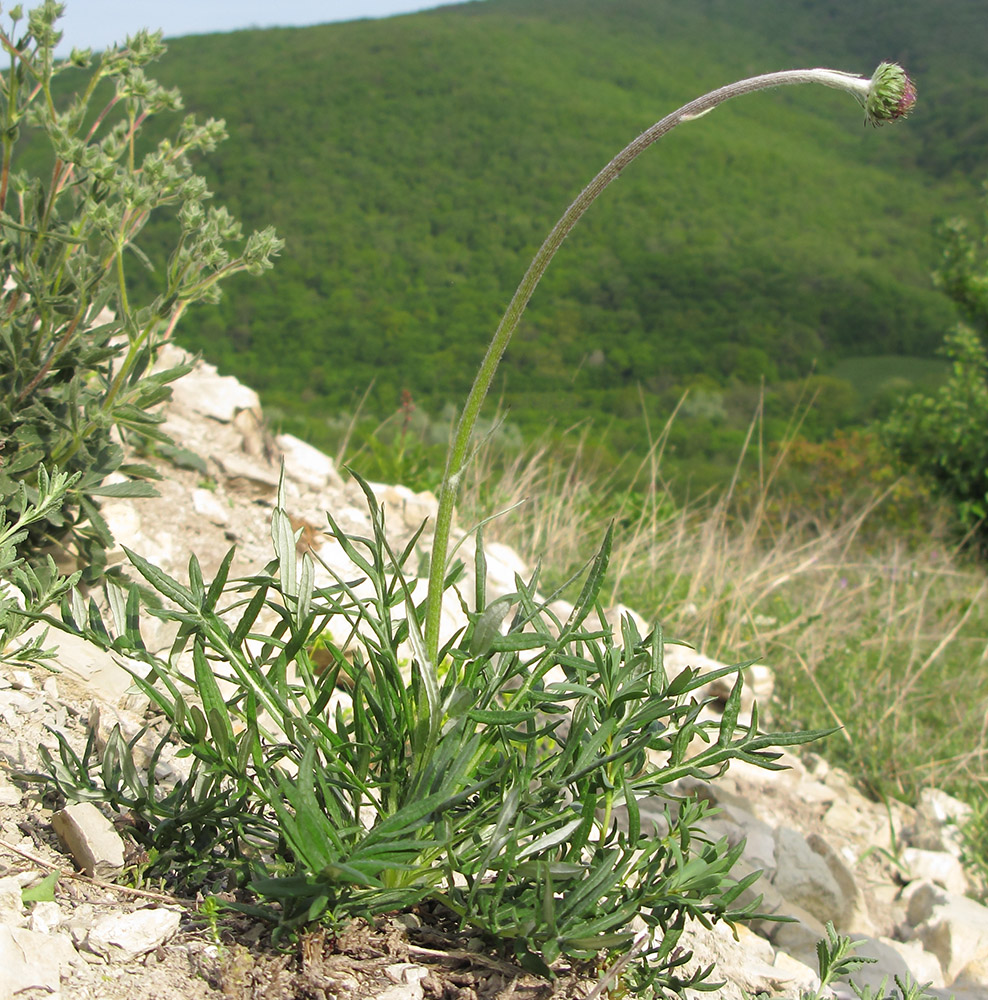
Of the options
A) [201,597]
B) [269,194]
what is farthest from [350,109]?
[201,597]

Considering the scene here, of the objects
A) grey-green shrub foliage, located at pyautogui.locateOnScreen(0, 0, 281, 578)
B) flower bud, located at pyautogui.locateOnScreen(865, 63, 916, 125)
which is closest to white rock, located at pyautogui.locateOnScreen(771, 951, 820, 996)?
flower bud, located at pyautogui.locateOnScreen(865, 63, 916, 125)

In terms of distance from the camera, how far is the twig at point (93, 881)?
1221mm

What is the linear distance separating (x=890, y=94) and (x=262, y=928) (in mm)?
1368

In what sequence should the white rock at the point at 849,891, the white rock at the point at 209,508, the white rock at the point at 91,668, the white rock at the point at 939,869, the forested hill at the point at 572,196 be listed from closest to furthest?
1. the white rock at the point at 91,668
2. the white rock at the point at 849,891
3. the white rock at the point at 209,508
4. the white rock at the point at 939,869
5. the forested hill at the point at 572,196

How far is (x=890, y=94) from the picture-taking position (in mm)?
971

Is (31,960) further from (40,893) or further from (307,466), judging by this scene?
(307,466)

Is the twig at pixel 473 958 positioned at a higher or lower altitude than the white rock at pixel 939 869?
higher

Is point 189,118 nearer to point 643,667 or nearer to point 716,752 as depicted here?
point 643,667

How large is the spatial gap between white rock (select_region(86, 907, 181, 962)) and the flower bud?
1382 mm

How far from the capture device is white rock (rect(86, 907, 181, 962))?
44.3 inches

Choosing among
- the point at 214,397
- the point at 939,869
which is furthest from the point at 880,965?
the point at 214,397

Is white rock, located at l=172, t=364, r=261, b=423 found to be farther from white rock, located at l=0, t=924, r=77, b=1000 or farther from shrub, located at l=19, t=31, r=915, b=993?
white rock, located at l=0, t=924, r=77, b=1000

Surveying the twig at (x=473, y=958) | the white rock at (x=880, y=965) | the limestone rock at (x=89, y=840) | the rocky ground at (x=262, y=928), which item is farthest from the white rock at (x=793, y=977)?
the limestone rock at (x=89, y=840)

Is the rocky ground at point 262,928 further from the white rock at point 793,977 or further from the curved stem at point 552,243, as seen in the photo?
the curved stem at point 552,243
